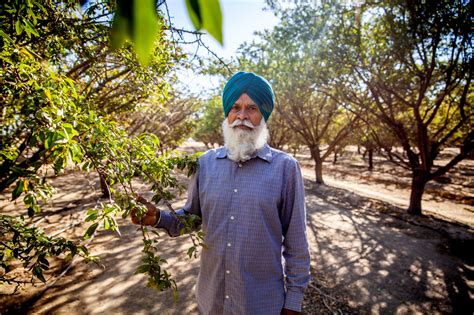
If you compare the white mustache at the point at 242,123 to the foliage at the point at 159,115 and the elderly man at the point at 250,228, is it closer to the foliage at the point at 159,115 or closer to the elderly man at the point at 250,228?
the elderly man at the point at 250,228

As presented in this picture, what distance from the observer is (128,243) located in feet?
20.0

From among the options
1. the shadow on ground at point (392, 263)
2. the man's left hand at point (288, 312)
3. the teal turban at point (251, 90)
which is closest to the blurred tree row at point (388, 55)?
the shadow on ground at point (392, 263)

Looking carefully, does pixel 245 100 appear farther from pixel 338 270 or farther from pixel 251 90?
pixel 338 270

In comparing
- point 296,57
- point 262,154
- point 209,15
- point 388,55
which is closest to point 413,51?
point 388,55

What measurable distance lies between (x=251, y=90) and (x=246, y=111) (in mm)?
193

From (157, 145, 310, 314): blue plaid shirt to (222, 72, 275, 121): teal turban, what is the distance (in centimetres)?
51

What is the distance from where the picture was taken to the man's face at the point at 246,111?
2.15 metres

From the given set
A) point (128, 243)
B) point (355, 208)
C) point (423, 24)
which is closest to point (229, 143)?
point (128, 243)

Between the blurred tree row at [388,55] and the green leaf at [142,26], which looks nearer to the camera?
the green leaf at [142,26]

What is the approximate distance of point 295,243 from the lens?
1884mm

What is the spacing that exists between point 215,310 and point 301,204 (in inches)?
43.1

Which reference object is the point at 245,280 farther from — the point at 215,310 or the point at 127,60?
the point at 127,60

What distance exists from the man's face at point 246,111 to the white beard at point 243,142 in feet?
0.17

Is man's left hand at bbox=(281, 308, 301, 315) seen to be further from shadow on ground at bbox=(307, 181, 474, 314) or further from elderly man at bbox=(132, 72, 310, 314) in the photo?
shadow on ground at bbox=(307, 181, 474, 314)
